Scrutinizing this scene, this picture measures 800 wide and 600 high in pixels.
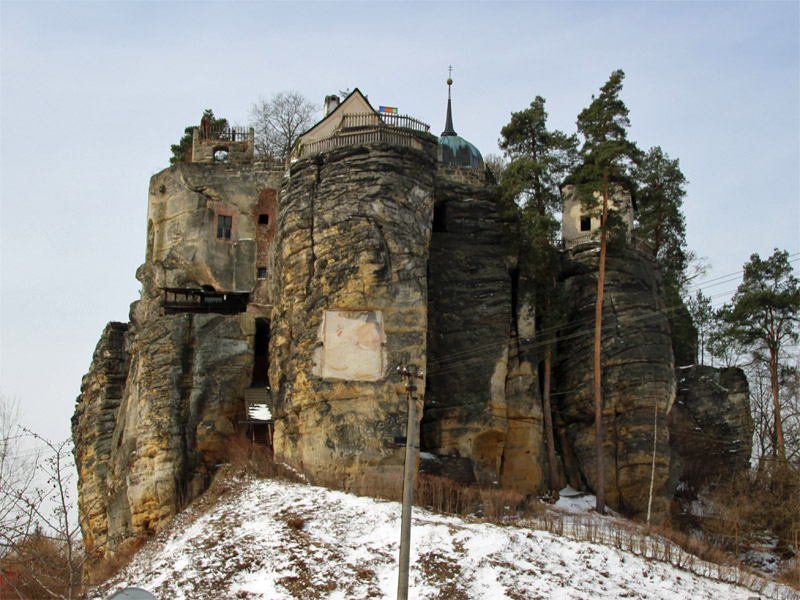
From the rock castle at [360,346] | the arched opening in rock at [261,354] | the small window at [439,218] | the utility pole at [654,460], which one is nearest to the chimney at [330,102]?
the rock castle at [360,346]

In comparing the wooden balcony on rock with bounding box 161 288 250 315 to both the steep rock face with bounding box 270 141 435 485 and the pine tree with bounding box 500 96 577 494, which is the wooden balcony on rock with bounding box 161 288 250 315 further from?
the pine tree with bounding box 500 96 577 494

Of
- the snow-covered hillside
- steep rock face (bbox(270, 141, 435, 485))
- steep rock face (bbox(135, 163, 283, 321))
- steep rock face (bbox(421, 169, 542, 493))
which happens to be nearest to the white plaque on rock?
steep rock face (bbox(270, 141, 435, 485))

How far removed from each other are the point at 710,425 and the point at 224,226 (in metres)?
22.1

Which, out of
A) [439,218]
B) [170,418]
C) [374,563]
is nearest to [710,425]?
[439,218]

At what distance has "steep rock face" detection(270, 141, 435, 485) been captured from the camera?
3366cm

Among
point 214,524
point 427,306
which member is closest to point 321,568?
point 214,524

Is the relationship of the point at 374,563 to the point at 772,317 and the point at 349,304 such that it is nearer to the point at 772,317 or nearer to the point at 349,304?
the point at 349,304

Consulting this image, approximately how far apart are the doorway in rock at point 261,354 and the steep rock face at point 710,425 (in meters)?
16.7

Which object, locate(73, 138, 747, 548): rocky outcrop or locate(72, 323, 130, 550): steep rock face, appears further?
locate(72, 323, 130, 550): steep rock face

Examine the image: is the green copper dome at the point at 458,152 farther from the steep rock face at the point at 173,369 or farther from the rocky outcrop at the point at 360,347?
the steep rock face at the point at 173,369

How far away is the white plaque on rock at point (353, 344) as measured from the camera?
34.4 m

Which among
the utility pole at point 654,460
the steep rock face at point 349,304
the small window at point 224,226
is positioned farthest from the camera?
the small window at point 224,226

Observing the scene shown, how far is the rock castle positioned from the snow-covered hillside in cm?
493

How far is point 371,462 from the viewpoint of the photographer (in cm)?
3297
